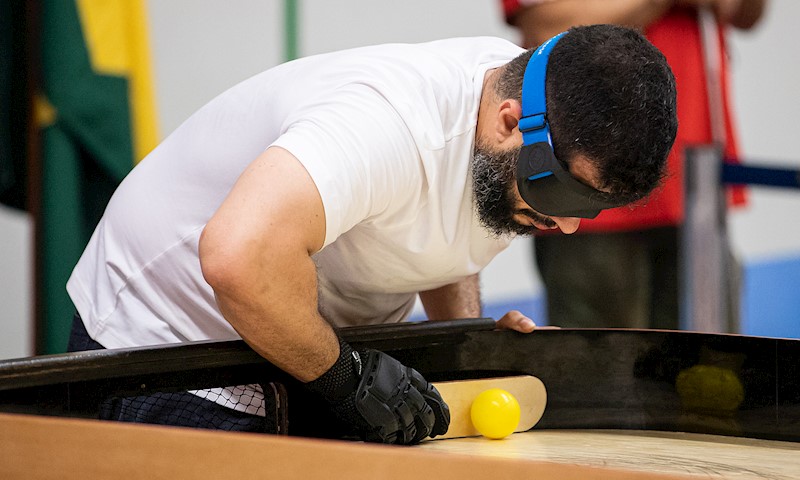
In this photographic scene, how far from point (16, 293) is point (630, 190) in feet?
6.50

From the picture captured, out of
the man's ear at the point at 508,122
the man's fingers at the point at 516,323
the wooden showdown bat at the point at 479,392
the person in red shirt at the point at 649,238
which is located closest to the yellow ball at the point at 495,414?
the wooden showdown bat at the point at 479,392

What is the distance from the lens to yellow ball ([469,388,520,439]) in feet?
4.37

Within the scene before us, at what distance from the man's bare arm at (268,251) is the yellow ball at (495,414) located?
1.08ft

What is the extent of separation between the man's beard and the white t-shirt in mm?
17

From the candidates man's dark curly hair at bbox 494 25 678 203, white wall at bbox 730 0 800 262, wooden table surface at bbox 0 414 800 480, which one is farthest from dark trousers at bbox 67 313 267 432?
white wall at bbox 730 0 800 262

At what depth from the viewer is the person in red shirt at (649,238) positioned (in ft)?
8.23

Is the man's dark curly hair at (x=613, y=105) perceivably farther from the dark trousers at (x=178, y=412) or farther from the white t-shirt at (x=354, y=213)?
the dark trousers at (x=178, y=412)

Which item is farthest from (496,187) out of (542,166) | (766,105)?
(766,105)

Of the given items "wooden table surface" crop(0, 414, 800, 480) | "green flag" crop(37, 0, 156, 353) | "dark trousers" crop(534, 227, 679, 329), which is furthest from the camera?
"dark trousers" crop(534, 227, 679, 329)

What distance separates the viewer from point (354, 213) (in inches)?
45.2

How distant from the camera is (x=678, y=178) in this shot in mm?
2572

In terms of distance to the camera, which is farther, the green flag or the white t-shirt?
the green flag

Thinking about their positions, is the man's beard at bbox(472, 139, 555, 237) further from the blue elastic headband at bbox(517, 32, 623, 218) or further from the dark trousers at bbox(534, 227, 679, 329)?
the dark trousers at bbox(534, 227, 679, 329)

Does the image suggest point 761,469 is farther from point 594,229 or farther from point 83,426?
point 594,229
